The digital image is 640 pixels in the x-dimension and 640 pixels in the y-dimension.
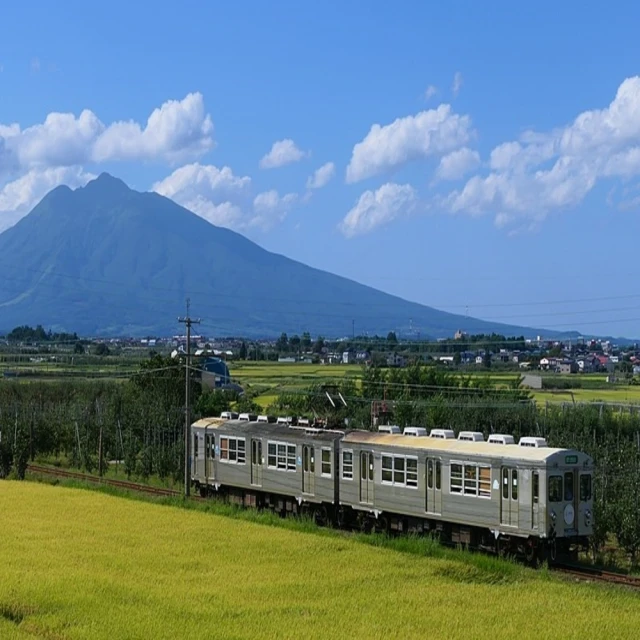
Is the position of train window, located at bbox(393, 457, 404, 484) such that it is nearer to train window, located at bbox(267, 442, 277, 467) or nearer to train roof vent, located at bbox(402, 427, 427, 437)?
train roof vent, located at bbox(402, 427, 427, 437)

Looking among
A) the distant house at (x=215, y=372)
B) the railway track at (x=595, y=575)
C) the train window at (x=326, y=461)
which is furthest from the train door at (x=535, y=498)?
the distant house at (x=215, y=372)

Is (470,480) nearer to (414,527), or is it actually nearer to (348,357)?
(414,527)

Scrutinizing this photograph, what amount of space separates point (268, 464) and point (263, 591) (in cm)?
1416

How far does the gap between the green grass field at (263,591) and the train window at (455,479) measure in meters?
2.39

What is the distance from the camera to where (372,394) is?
73625 millimetres

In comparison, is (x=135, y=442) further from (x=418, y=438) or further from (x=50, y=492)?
(x=418, y=438)

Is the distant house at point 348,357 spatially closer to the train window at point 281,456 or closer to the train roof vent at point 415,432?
the train window at point 281,456

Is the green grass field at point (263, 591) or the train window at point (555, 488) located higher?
the train window at point (555, 488)

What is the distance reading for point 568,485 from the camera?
25359mm

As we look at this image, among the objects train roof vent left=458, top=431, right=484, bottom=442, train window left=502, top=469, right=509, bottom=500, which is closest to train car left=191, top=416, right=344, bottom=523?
train roof vent left=458, top=431, right=484, bottom=442

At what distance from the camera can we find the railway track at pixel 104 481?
137 ft

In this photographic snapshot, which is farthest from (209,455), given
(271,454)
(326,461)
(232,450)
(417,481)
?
(417,481)

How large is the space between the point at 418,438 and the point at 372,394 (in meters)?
44.3

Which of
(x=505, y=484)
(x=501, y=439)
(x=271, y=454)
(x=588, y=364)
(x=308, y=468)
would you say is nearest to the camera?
(x=505, y=484)
